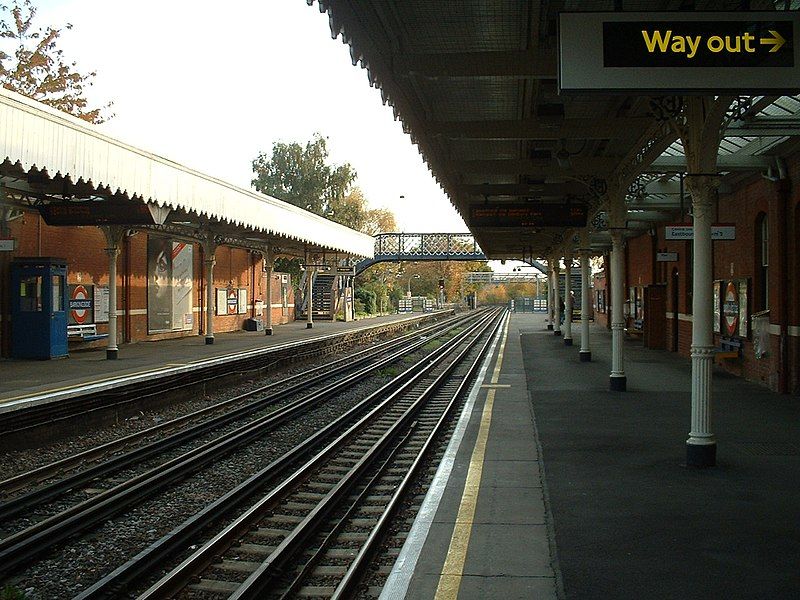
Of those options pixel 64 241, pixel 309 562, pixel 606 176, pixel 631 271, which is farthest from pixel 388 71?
pixel 631 271

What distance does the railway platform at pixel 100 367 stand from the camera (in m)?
12.7

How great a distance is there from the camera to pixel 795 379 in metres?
12.9

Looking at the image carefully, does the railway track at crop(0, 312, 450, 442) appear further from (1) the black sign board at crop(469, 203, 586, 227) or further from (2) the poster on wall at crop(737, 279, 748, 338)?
(2) the poster on wall at crop(737, 279, 748, 338)

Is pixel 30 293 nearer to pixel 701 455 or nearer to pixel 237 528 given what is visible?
pixel 237 528

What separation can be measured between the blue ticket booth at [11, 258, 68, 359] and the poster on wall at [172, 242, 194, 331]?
8677mm

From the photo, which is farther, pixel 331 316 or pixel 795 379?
pixel 331 316

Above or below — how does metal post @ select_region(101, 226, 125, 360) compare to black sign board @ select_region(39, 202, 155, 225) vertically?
below

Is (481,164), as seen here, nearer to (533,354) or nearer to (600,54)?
(600,54)

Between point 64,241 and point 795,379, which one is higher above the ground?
point 64,241

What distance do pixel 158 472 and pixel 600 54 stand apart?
6.47 meters

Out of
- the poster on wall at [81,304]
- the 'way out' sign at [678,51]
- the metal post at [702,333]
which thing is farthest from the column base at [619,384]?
the poster on wall at [81,304]

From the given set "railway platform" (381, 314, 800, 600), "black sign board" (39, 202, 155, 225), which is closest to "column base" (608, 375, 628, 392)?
"railway platform" (381, 314, 800, 600)

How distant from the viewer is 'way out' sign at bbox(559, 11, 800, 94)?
5781 mm

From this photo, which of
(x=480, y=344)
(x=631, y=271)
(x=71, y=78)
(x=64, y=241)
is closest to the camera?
(x=64, y=241)
